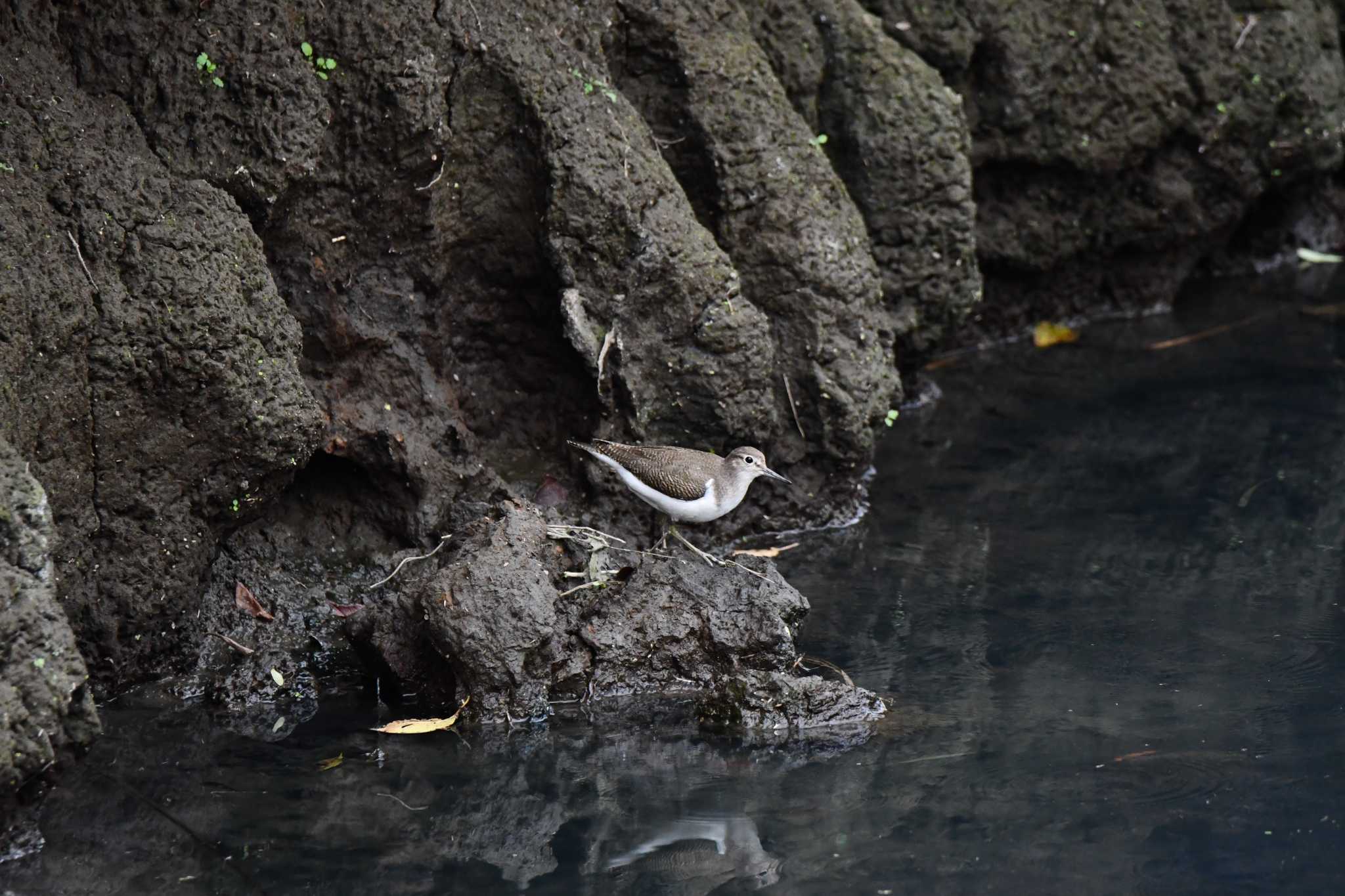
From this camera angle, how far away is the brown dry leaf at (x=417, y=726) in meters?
6.84

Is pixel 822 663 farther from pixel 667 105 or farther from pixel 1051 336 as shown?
pixel 1051 336

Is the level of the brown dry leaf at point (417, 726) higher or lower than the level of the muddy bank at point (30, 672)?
lower

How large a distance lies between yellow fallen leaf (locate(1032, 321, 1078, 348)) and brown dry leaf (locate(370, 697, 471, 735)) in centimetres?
798

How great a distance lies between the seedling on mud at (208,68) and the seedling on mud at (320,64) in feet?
1.65

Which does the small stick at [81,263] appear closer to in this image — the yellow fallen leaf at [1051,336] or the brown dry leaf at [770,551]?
the brown dry leaf at [770,551]

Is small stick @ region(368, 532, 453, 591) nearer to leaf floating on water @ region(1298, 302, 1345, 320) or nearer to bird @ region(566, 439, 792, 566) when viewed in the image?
bird @ region(566, 439, 792, 566)

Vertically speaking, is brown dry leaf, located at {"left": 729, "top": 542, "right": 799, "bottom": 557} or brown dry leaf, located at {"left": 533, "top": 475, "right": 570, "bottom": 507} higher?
brown dry leaf, located at {"left": 533, "top": 475, "right": 570, "bottom": 507}

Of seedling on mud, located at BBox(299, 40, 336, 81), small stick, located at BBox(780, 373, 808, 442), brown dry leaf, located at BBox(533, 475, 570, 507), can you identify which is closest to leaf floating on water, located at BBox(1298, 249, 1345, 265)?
small stick, located at BBox(780, 373, 808, 442)

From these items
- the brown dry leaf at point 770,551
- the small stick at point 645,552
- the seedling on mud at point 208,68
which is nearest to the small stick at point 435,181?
the seedling on mud at point 208,68

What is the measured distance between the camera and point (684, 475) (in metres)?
8.06

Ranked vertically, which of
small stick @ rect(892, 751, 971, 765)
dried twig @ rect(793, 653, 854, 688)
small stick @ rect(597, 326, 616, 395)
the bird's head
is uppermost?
small stick @ rect(597, 326, 616, 395)

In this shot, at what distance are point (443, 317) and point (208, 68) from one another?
1966 millimetres

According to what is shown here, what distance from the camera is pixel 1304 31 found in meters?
14.0

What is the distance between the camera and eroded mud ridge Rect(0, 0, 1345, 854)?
695 centimetres
